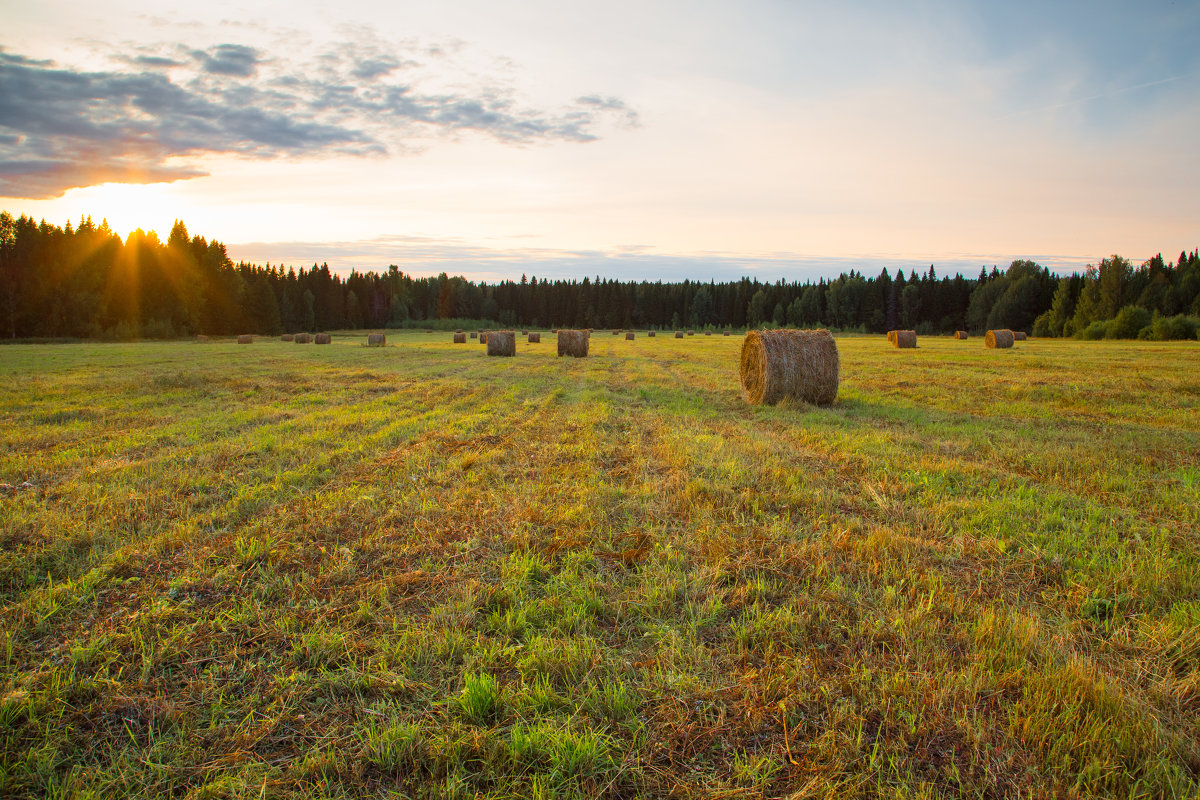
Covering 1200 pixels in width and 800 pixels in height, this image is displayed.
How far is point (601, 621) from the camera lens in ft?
11.5

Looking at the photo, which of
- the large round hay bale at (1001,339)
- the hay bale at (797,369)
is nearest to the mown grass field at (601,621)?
the hay bale at (797,369)

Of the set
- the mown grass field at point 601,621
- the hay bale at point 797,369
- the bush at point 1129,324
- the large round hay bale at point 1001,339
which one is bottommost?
the mown grass field at point 601,621

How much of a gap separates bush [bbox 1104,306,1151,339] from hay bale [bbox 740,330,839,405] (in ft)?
195

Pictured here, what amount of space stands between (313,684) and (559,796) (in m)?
1.42

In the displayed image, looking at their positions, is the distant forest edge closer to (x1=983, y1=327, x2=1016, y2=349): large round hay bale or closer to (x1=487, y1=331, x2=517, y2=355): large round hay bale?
(x1=983, y1=327, x2=1016, y2=349): large round hay bale

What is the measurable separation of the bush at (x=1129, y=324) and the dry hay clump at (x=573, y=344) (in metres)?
54.6

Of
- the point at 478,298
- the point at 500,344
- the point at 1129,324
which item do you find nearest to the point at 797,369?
the point at 500,344

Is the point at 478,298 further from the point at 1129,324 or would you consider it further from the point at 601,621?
the point at 601,621

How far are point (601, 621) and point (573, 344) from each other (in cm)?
2427

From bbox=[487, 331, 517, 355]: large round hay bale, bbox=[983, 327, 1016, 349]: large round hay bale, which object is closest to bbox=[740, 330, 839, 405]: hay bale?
bbox=[487, 331, 517, 355]: large round hay bale

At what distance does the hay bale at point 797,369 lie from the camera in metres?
11.9

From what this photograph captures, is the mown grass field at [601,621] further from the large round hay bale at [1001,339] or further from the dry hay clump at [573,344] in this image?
the large round hay bale at [1001,339]

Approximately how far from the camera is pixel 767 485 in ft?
19.9

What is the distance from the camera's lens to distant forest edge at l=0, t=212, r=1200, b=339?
59125 millimetres
